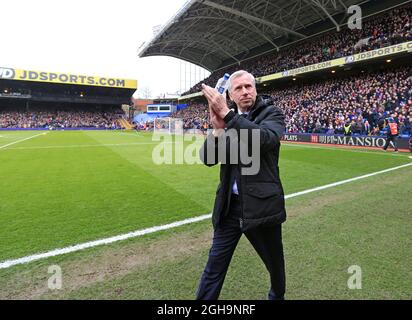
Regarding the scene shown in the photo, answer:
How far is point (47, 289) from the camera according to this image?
2.92 meters

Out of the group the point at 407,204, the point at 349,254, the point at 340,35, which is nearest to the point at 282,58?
the point at 340,35

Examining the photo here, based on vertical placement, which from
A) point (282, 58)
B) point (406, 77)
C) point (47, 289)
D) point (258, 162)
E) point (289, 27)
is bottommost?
point (47, 289)

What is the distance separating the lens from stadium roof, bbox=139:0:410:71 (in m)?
31.0

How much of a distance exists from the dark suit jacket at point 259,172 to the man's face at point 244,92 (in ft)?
0.19

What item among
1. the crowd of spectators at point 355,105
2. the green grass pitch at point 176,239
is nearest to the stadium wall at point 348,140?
the crowd of spectators at point 355,105

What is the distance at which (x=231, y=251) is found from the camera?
236 centimetres

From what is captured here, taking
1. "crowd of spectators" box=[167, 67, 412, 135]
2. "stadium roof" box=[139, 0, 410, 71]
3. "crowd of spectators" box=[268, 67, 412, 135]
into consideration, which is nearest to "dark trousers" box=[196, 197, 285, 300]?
"crowd of spectators" box=[167, 67, 412, 135]

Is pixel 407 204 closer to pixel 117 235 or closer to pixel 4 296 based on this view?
pixel 117 235

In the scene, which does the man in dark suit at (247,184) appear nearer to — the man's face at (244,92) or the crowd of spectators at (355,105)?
the man's face at (244,92)

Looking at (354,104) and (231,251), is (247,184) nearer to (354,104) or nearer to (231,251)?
(231,251)

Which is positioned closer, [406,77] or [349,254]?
[349,254]

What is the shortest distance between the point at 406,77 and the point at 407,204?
23.7 metres

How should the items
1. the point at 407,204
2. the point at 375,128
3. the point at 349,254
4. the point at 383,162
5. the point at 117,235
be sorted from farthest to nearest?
the point at 375,128
the point at 383,162
the point at 407,204
the point at 117,235
the point at 349,254

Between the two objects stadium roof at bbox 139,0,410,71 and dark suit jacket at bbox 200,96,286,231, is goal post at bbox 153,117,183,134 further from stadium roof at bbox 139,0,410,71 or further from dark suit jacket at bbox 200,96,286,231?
dark suit jacket at bbox 200,96,286,231
